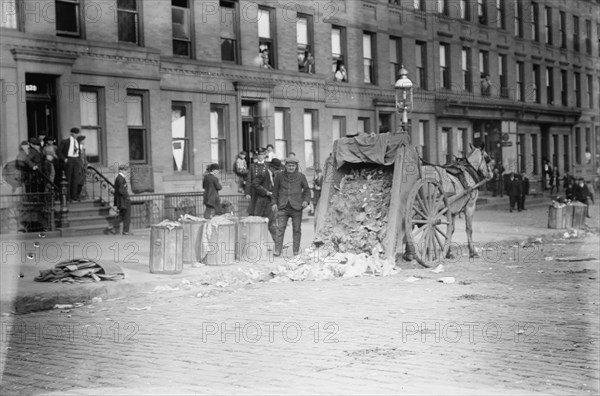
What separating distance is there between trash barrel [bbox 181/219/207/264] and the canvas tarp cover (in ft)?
9.66

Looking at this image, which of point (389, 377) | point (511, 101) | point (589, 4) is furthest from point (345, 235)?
point (589, 4)

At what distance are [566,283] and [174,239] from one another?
6.38 metres

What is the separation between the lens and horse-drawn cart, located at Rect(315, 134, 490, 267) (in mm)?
13633

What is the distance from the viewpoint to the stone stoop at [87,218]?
808 inches

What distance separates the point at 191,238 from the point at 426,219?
4335 millimetres

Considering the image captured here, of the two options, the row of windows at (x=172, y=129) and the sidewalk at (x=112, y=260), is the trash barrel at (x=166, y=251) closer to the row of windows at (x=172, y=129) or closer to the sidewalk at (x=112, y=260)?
the sidewalk at (x=112, y=260)

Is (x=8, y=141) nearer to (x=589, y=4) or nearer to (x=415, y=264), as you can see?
(x=415, y=264)

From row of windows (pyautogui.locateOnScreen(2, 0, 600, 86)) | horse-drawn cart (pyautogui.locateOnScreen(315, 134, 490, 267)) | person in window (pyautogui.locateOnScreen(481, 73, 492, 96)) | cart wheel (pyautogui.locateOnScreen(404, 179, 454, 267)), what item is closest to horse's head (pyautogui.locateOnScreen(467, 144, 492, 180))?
horse-drawn cart (pyautogui.locateOnScreen(315, 134, 490, 267))

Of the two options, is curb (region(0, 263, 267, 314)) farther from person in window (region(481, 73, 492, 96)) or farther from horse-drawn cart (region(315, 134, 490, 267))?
person in window (region(481, 73, 492, 96))

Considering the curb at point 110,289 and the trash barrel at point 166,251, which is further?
the trash barrel at point 166,251

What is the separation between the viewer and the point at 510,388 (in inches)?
243

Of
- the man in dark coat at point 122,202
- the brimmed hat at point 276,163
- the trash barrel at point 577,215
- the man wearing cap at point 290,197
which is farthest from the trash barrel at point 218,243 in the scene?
the trash barrel at point 577,215

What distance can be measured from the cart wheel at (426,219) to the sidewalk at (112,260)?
2.64 metres

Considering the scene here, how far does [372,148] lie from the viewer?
14.0 metres
